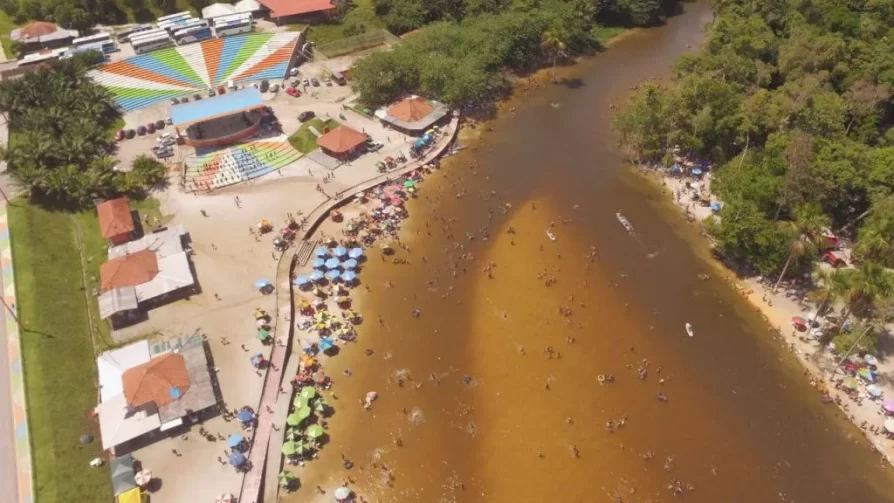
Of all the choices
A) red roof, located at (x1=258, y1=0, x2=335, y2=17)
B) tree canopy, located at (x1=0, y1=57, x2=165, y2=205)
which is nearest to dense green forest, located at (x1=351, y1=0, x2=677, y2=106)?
red roof, located at (x1=258, y1=0, x2=335, y2=17)

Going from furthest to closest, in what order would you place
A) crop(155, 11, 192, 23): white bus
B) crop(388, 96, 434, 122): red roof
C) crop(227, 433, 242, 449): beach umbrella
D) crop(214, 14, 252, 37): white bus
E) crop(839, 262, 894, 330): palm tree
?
crop(155, 11, 192, 23): white bus → crop(214, 14, 252, 37): white bus → crop(388, 96, 434, 122): red roof → crop(839, 262, 894, 330): palm tree → crop(227, 433, 242, 449): beach umbrella

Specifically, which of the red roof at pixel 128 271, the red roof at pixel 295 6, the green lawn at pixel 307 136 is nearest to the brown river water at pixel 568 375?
the green lawn at pixel 307 136

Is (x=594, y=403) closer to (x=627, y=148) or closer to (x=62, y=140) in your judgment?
(x=627, y=148)

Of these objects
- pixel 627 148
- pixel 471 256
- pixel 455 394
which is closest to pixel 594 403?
pixel 455 394

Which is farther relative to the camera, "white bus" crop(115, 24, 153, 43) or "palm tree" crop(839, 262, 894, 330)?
"white bus" crop(115, 24, 153, 43)

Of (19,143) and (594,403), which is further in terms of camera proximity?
(19,143)

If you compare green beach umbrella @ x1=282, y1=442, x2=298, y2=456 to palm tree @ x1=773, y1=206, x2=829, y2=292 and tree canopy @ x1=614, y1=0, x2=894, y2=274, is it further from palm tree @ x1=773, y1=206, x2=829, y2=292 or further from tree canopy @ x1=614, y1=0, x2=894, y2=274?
palm tree @ x1=773, y1=206, x2=829, y2=292

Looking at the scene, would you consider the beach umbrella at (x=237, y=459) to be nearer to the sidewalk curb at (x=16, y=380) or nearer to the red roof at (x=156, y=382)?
the red roof at (x=156, y=382)
